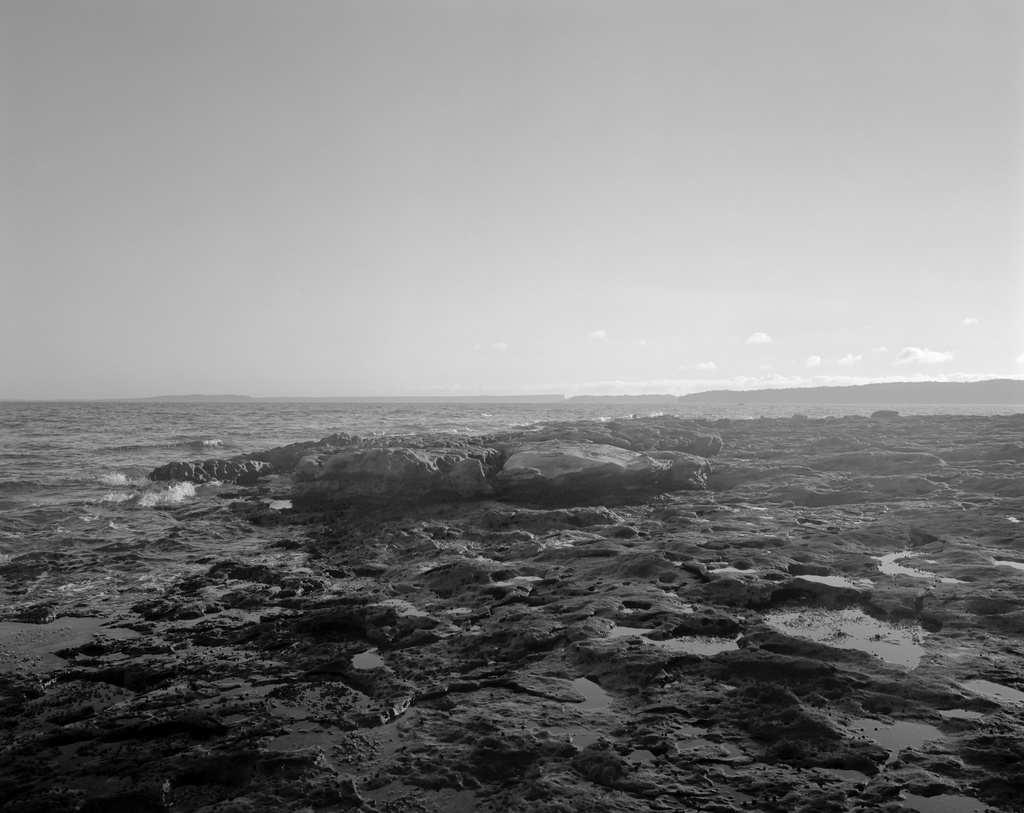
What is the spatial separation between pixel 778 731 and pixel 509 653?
2643mm

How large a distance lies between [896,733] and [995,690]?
1.35 metres

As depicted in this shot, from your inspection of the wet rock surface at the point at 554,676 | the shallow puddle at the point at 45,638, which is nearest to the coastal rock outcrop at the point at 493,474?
the wet rock surface at the point at 554,676

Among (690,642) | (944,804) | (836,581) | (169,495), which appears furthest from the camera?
(169,495)

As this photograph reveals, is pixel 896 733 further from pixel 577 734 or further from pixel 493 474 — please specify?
pixel 493 474

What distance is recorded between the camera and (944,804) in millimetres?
3875

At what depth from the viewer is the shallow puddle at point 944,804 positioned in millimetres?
3820

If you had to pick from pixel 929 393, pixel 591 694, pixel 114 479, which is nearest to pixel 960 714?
pixel 591 694

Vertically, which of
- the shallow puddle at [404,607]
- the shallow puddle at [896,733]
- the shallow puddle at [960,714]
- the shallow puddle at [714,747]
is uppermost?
the shallow puddle at [960,714]

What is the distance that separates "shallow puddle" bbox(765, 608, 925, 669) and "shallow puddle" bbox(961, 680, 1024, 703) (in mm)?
464

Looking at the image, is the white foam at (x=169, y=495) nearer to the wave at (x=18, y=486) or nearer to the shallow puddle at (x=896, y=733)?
the wave at (x=18, y=486)

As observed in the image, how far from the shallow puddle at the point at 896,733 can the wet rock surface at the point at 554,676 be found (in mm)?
23

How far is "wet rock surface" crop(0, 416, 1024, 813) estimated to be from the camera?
422cm

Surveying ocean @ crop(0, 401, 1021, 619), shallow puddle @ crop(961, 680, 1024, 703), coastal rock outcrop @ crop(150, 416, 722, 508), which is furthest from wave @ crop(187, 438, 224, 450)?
shallow puddle @ crop(961, 680, 1024, 703)

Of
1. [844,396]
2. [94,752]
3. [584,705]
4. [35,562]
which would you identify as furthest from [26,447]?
[844,396]
